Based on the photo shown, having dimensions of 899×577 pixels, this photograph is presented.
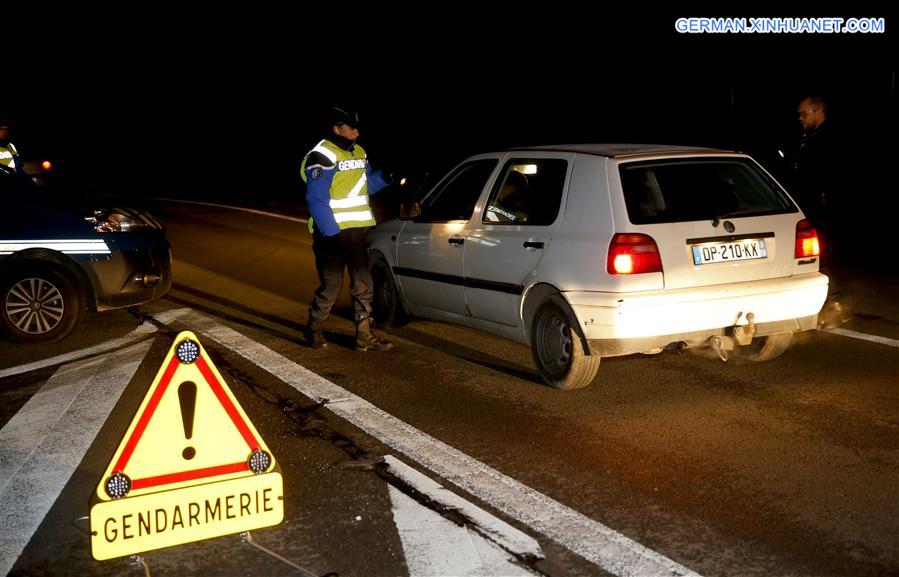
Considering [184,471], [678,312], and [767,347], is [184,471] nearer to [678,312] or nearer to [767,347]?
[678,312]

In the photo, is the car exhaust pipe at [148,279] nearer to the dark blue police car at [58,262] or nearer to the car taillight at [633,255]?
the dark blue police car at [58,262]

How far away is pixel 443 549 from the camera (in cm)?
430

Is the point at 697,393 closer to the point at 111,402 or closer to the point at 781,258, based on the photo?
the point at 781,258

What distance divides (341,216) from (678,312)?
111 inches

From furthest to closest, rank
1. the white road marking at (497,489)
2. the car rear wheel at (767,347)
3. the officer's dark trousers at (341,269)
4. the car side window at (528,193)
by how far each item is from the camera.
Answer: the officer's dark trousers at (341,269), the car rear wheel at (767,347), the car side window at (528,193), the white road marking at (497,489)

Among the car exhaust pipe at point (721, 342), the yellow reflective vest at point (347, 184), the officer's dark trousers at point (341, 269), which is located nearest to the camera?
the car exhaust pipe at point (721, 342)

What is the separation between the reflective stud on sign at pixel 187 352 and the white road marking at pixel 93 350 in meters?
4.16

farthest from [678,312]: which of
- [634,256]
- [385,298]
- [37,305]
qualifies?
[37,305]

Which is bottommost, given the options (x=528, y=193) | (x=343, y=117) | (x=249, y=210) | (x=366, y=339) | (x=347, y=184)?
(x=366, y=339)

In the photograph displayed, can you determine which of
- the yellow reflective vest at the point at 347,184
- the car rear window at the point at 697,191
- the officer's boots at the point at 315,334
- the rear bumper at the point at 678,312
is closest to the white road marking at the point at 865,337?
the rear bumper at the point at 678,312

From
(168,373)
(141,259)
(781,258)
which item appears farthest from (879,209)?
(168,373)

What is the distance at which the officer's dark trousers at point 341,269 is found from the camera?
26.7ft

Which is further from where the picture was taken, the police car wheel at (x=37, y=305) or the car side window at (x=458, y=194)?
the police car wheel at (x=37, y=305)

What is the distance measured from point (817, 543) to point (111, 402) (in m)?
4.36
